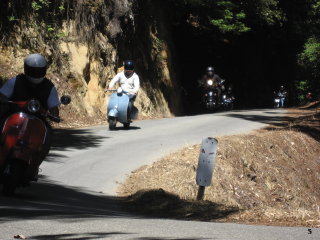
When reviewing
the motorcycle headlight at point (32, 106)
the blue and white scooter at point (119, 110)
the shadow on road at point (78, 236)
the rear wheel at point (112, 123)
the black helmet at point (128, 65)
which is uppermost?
→ the black helmet at point (128, 65)

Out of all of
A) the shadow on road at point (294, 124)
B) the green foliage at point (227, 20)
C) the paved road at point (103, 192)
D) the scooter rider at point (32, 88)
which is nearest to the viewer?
the paved road at point (103, 192)

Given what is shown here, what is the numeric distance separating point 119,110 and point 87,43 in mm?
6911

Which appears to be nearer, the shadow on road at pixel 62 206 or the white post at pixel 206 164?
the shadow on road at pixel 62 206

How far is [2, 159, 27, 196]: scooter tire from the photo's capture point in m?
9.58

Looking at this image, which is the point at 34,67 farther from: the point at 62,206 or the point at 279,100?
the point at 279,100

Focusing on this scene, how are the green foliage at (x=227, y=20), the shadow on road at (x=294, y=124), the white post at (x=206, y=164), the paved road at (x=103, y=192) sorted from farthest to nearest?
1. the green foliage at (x=227, y=20)
2. the shadow on road at (x=294, y=124)
3. the white post at (x=206, y=164)
4. the paved road at (x=103, y=192)

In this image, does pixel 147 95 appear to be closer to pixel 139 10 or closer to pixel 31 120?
pixel 139 10

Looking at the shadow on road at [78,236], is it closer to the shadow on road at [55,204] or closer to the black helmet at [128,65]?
the shadow on road at [55,204]

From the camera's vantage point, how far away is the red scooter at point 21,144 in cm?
959

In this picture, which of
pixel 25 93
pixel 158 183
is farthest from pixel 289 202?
pixel 25 93

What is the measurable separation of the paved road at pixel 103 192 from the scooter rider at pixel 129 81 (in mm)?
1106

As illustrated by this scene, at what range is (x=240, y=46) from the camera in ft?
169

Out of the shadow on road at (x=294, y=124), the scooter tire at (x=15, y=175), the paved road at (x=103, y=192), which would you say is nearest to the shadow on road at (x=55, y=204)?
the paved road at (x=103, y=192)

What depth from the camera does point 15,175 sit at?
9.58m
